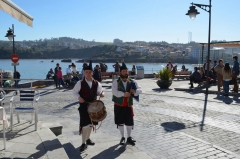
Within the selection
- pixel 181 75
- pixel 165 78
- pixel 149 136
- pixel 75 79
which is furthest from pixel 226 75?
pixel 181 75

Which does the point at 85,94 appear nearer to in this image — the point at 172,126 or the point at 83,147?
the point at 83,147

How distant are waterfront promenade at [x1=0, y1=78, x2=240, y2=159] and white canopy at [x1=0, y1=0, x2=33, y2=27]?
2256 millimetres

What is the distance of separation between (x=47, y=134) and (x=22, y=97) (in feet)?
6.06

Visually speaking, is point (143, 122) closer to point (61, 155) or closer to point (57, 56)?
point (61, 155)

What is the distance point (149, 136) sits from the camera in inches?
271

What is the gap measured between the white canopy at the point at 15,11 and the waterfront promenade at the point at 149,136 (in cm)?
226

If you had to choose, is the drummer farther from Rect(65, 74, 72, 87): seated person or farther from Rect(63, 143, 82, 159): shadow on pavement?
Rect(65, 74, 72, 87): seated person

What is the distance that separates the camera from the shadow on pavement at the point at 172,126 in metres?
7.47

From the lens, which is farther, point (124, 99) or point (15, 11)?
point (124, 99)

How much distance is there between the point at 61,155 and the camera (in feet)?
16.0

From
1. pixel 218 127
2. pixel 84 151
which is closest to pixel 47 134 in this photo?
pixel 84 151

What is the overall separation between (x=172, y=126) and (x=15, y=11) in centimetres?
513

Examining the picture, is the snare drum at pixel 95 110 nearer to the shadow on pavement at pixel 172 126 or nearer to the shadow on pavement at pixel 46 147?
the shadow on pavement at pixel 46 147

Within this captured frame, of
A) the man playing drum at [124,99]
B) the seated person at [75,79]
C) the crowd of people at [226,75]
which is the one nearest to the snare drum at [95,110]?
the man playing drum at [124,99]
